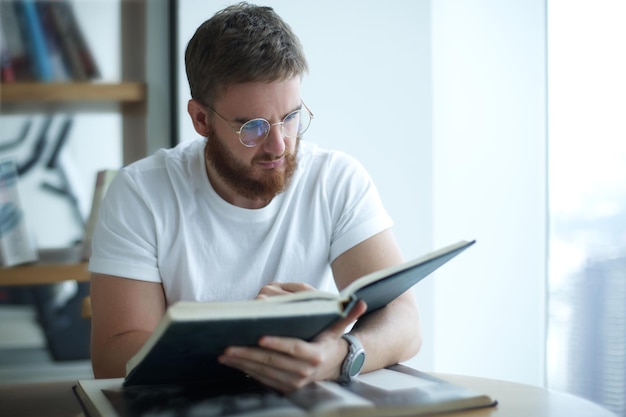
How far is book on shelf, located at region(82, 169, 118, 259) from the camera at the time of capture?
2566 millimetres

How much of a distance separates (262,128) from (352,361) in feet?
1.75

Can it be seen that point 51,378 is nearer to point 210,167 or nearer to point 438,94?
point 210,167

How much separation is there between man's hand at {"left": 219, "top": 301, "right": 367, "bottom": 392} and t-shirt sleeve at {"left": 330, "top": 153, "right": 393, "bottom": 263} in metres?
0.50

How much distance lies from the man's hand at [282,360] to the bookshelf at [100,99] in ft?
5.33

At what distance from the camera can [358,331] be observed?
4.11ft

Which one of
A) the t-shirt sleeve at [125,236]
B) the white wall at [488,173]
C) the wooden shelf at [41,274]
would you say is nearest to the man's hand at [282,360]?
the t-shirt sleeve at [125,236]

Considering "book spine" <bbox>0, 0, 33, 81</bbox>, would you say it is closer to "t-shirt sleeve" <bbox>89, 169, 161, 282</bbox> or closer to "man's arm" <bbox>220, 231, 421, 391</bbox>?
"t-shirt sleeve" <bbox>89, 169, 161, 282</bbox>

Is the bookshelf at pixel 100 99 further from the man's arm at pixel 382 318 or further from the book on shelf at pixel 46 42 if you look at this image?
the man's arm at pixel 382 318

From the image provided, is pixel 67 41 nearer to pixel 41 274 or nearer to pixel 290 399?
pixel 41 274

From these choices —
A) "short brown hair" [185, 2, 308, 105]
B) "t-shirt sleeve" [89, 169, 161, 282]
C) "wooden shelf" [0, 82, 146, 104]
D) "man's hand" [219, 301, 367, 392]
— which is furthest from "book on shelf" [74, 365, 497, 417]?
"wooden shelf" [0, 82, 146, 104]

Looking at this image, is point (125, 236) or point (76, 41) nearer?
point (125, 236)

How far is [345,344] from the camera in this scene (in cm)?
114

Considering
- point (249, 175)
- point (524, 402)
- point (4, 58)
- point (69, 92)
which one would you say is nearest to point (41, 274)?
point (69, 92)

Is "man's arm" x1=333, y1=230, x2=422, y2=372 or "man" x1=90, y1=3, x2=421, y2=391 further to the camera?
"man" x1=90, y1=3, x2=421, y2=391
